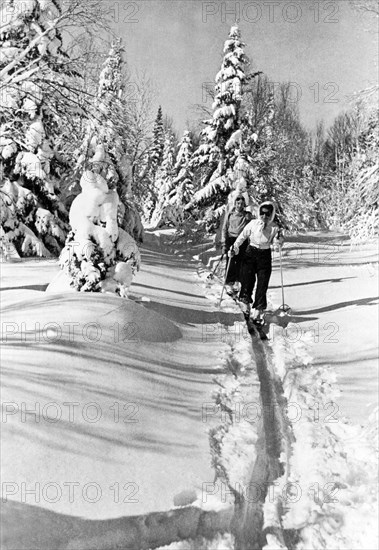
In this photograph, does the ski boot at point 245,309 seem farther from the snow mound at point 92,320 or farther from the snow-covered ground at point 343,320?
the snow mound at point 92,320

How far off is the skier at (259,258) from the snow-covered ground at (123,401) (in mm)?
519

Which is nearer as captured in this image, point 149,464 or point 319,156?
point 149,464

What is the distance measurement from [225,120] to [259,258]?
50.8 ft

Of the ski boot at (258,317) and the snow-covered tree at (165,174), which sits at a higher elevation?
the snow-covered tree at (165,174)

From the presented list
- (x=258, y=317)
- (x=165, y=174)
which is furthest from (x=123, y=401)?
(x=165, y=174)

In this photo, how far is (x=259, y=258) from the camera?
804 cm

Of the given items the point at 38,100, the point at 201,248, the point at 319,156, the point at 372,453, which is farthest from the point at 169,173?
the point at 372,453

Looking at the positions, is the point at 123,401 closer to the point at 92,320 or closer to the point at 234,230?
the point at 92,320

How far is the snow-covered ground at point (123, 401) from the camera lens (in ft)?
9.87

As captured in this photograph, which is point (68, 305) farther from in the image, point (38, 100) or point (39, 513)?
point (38, 100)

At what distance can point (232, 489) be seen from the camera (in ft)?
10.8

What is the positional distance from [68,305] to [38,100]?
4.35 metres

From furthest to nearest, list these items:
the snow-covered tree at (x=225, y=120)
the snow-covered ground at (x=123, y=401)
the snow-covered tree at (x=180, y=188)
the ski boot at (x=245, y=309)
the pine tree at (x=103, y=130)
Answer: the snow-covered tree at (x=180, y=188)
the snow-covered tree at (x=225, y=120)
the pine tree at (x=103, y=130)
the ski boot at (x=245, y=309)
the snow-covered ground at (x=123, y=401)

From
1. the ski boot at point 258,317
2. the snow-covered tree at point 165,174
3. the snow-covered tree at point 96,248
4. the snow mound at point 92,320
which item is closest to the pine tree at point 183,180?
the snow-covered tree at point 165,174
